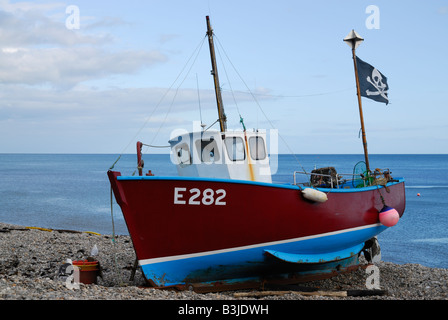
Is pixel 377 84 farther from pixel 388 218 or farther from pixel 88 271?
pixel 88 271

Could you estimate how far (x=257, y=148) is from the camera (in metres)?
11.9

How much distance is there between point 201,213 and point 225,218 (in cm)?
53

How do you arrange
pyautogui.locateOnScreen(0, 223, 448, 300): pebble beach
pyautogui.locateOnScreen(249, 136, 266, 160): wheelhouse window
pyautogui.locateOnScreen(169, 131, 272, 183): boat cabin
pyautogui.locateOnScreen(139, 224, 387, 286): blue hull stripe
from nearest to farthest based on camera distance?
1. pyautogui.locateOnScreen(0, 223, 448, 300): pebble beach
2. pyautogui.locateOnScreen(139, 224, 387, 286): blue hull stripe
3. pyautogui.locateOnScreen(169, 131, 272, 183): boat cabin
4. pyautogui.locateOnScreen(249, 136, 266, 160): wheelhouse window

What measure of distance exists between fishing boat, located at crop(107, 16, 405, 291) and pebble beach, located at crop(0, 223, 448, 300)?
0.54 m

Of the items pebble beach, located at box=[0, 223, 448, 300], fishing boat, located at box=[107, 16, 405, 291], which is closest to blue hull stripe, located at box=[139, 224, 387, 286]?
fishing boat, located at box=[107, 16, 405, 291]

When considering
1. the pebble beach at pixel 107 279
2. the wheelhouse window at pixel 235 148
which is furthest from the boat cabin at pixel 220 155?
the pebble beach at pixel 107 279

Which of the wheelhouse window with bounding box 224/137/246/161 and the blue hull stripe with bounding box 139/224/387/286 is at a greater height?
the wheelhouse window with bounding box 224/137/246/161

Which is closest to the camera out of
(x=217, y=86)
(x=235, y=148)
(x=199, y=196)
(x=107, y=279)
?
(x=199, y=196)

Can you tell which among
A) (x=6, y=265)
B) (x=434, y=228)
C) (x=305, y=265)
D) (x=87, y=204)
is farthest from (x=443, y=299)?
(x=87, y=204)

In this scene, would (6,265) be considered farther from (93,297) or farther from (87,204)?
(87,204)

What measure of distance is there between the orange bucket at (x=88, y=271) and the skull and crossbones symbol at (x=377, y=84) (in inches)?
384

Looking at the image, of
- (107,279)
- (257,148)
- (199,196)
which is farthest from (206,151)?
(107,279)

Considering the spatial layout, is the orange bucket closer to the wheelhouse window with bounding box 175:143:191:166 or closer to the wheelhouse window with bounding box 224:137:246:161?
the wheelhouse window with bounding box 175:143:191:166

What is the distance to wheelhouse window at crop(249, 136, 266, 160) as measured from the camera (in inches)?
462
